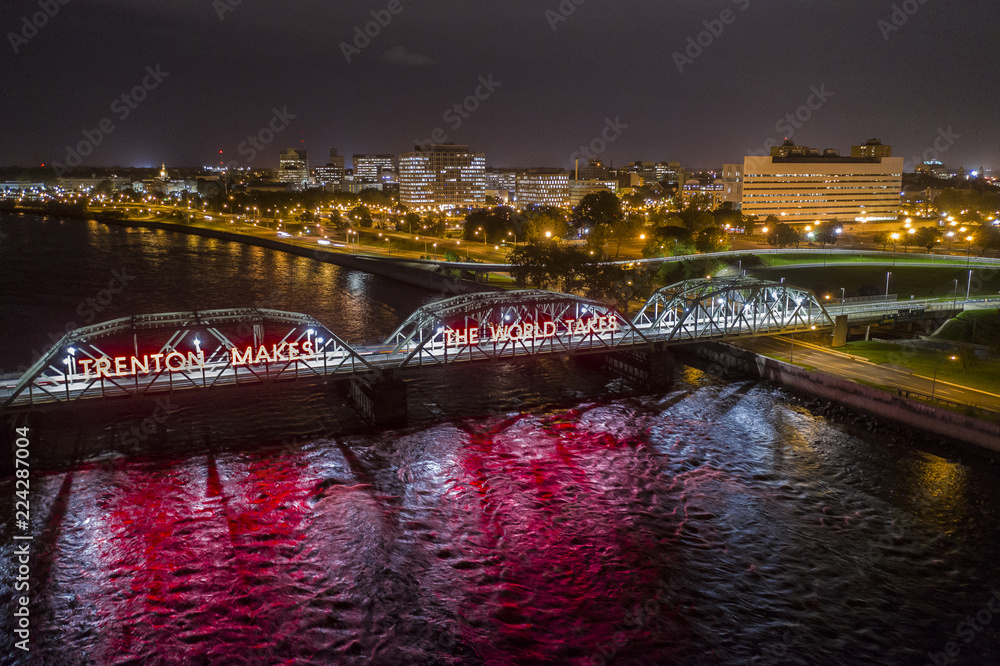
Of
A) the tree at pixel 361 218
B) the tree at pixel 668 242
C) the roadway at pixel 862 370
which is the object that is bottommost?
the roadway at pixel 862 370

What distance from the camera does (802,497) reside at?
2728cm

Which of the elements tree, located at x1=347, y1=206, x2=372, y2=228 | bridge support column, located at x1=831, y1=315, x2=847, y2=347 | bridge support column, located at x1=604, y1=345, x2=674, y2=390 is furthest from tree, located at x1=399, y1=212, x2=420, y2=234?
bridge support column, located at x1=831, y1=315, x2=847, y2=347

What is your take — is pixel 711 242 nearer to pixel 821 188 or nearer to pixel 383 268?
pixel 383 268

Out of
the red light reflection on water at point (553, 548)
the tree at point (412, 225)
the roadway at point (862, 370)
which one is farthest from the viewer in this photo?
the tree at point (412, 225)

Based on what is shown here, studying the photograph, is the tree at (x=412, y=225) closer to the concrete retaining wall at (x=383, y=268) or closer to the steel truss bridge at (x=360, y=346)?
the concrete retaining wall at (x=383, y=268)

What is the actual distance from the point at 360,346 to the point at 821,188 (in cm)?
13933

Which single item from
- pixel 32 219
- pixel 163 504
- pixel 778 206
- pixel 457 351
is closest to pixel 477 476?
pixel 457 351

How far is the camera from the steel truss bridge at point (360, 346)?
29.2 metres

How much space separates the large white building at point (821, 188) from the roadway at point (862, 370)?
353ft

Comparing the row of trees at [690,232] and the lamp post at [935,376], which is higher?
the row of trees at [690,232]

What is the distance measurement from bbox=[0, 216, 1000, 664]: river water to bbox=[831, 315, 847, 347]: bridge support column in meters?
7.95

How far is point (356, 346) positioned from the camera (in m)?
37.0

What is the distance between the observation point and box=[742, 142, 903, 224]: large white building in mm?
145000

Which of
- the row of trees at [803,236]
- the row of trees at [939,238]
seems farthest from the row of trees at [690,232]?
the row of trees at [939,238]
